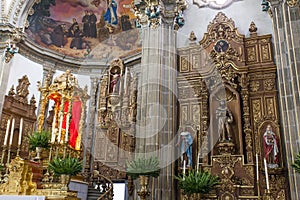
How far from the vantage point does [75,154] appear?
9.83 meters

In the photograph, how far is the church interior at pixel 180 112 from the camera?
7574mm

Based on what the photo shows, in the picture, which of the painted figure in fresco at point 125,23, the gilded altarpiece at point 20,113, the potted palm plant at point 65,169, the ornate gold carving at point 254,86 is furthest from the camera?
the painted figure in fresco at point 125,23

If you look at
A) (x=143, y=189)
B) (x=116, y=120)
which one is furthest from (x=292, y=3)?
(x=116, y=120)

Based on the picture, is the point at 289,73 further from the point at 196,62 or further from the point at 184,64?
the point at 184,64

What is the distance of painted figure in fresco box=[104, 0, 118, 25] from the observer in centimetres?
1573

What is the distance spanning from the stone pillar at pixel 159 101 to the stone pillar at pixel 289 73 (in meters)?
3.13

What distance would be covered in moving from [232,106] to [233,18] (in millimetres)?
3543

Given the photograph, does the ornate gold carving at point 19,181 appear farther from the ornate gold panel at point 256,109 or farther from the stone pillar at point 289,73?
the ornate gold panel at point 256,109

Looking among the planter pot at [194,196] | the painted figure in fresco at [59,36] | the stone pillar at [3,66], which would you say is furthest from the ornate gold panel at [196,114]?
the painted figure in fresco at [59,36]

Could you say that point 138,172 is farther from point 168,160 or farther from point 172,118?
point 172,118

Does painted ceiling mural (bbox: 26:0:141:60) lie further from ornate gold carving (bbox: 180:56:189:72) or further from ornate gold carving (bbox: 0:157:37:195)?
ornate gold carving (bbox: 0:157:37:195)

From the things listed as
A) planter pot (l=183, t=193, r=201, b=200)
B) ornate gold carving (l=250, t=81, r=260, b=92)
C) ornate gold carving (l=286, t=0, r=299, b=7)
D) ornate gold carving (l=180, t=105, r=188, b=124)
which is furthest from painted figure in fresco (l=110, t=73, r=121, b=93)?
ornate gold carving (l=286, t=0, r=299, b=7)

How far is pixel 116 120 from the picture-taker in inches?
547

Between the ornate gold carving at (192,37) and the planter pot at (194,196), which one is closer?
the planter pot at (194,196)
